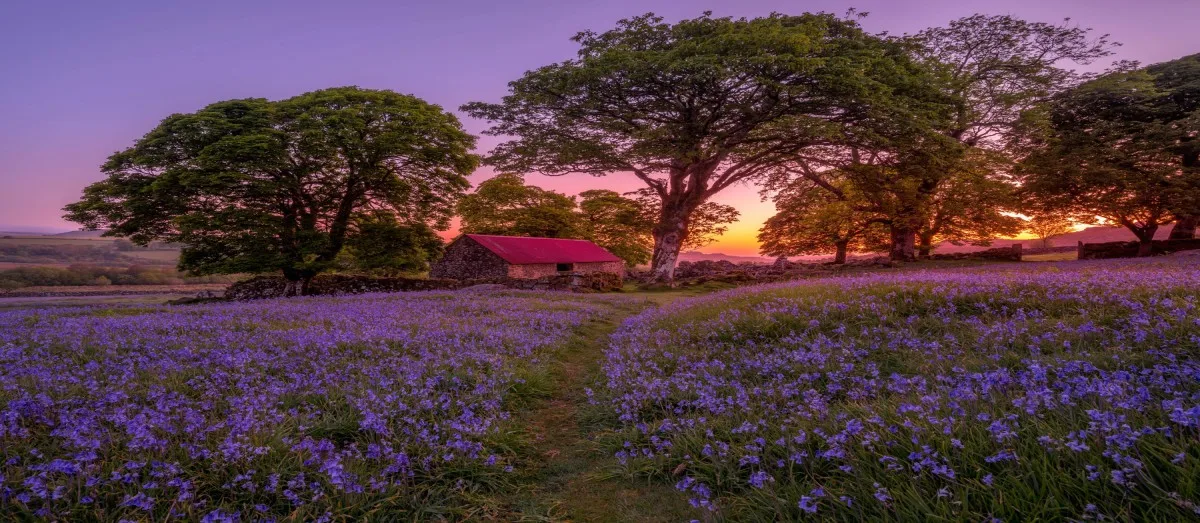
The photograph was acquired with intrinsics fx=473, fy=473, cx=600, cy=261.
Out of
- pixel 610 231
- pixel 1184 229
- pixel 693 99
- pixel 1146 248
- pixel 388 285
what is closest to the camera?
pixel 693 99

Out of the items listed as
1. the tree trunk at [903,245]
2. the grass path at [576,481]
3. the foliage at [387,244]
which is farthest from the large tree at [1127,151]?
the foliage at [387,244]

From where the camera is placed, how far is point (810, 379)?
582 centimetres

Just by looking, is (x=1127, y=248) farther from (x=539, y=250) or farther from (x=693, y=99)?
(x=539, y=250)

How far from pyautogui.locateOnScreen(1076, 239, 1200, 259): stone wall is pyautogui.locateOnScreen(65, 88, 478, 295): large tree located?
4762cm

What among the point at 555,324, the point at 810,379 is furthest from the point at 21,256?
the point at 810,379

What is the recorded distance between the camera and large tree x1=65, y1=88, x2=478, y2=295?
2678 cm

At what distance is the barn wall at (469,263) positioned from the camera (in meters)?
41.1

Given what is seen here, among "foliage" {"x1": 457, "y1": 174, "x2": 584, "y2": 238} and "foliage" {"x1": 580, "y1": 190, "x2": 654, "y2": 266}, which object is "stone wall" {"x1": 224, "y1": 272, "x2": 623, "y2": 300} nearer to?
"foliage" {"x1": 457, "y1": 174, "x2": 584, "y2": 238}

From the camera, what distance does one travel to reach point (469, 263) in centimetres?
4344

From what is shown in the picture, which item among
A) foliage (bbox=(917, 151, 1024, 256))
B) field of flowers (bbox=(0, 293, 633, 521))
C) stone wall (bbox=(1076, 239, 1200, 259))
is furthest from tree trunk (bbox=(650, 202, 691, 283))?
stone wall (bbox=(1076, 239, 1200, 259))

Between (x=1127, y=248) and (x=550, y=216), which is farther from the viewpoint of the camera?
Answer: (x=550, y=216)

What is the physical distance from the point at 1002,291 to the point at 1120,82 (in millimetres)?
36825

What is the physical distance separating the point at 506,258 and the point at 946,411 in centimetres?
3832

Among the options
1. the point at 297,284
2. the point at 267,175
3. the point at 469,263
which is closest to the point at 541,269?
the point at 469,263
